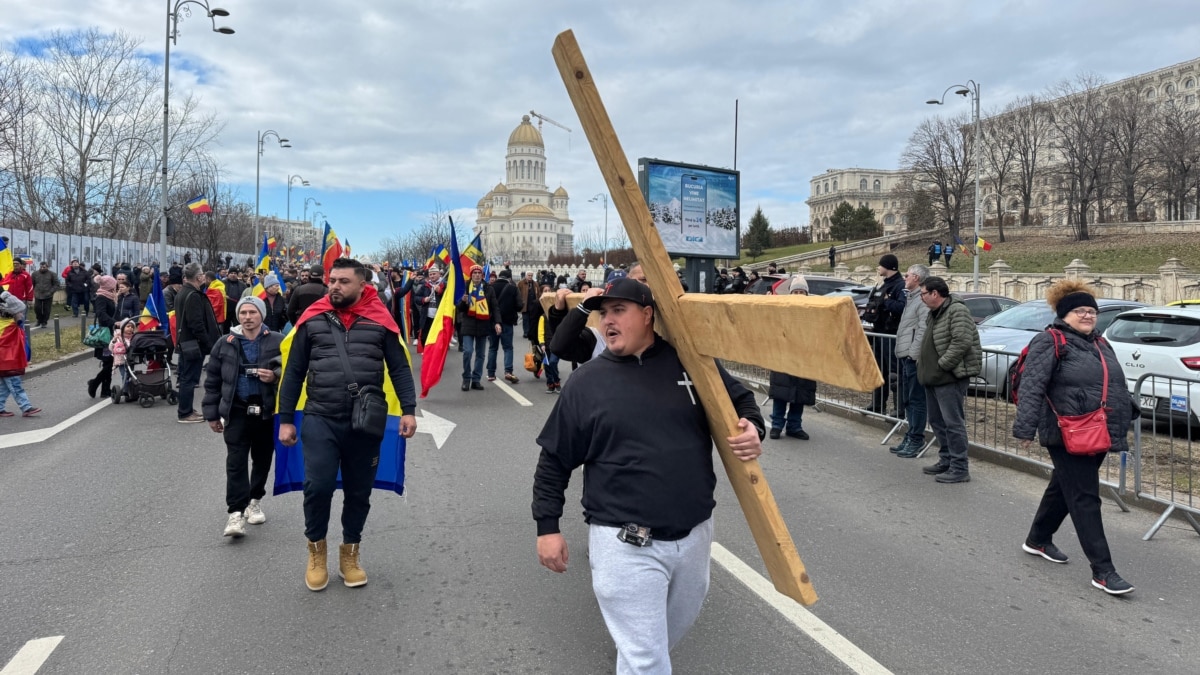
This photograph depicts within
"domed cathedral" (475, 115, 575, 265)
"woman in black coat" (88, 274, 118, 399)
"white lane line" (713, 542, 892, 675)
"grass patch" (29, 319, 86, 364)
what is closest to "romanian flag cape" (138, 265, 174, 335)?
"woman in black coat" (88, 274, 118, 399)

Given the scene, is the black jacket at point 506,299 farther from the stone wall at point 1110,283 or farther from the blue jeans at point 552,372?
the stone wall at point 1110,283

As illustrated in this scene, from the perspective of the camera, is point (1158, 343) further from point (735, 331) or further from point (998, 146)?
point (998, 146)

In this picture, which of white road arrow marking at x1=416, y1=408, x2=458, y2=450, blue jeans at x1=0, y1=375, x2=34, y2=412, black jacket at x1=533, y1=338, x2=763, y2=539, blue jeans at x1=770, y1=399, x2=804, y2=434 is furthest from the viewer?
blue jeans at x1=0, y1=375, x2=34, y2=412

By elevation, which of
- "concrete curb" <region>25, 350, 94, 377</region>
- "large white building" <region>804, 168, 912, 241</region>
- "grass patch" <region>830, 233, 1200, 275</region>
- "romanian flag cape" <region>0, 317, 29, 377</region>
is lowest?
"concrete curb" <region>25, 350, 94, 377</region>

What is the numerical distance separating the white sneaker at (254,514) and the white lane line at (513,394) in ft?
17.1

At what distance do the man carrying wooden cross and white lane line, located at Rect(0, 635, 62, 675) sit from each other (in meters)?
2.59

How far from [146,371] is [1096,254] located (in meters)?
52.5

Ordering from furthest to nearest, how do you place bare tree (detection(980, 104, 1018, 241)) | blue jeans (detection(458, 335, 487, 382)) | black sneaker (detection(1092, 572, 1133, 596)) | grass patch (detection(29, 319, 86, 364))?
bare tree (detection(980, 104, 1018, 241)), grass patch (detection(29, 319, 86, 364)), blue jeans (detection(458, 335, 487, 382)), black sneaker (detection(1092, 572, 1133, 596))

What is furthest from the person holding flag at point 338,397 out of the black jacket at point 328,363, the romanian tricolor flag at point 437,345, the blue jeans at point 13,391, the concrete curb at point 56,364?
the concrete curb at point 56,364

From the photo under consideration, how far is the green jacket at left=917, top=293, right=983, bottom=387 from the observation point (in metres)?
6.86

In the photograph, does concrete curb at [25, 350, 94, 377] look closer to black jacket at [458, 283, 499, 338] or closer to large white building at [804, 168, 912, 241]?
black jacket at [458, 283, 499, 338]

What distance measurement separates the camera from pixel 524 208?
15238cm

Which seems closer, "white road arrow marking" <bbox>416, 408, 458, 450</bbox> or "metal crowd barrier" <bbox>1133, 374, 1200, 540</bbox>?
"metal crowd barrier" <bbox>1133, 374, 1200, 540</bbox>

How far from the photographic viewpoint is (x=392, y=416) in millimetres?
4797
